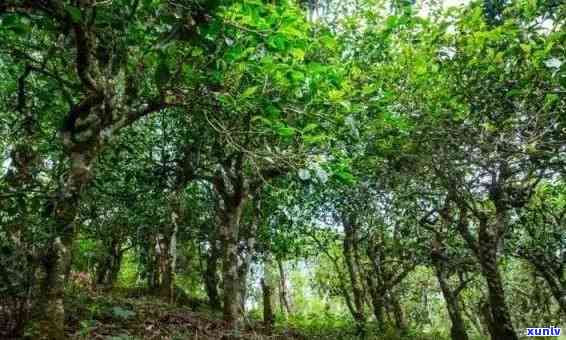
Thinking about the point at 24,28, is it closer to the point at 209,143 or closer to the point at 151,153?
the point at 209,143

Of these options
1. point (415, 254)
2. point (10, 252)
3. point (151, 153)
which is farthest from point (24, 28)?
point (415, 254)

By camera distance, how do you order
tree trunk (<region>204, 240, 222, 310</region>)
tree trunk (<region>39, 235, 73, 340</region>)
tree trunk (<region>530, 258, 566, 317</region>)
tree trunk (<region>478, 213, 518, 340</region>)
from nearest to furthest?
tree trunk (<region>39, 235, 73, 340</region>) → tree trunk (<region>478, 213, 518, 340</region>) → tree trunk (<region>530, 258, 566, 317</region>) → tree trunk (<region>204, 240, 222, 310</region>)

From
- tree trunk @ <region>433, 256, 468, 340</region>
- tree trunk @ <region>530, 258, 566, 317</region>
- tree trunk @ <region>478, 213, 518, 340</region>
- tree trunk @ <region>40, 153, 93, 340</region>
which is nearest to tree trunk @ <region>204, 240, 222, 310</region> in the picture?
tree trunk @ <region>433, 256, 468, 340</region>

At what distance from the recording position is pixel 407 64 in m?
9.51

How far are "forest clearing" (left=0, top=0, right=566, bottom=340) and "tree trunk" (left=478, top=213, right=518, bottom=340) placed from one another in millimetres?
46

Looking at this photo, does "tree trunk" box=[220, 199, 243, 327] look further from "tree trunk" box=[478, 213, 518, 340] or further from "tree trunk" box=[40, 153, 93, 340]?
"tree trunk" box=[478, 213, 518, 340]

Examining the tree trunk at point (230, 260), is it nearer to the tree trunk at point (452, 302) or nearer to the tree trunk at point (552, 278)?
the tree trunk at point (452, 302)

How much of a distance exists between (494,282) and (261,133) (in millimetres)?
8823

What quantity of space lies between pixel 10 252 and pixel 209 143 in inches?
295

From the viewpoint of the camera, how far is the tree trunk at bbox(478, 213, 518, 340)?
11.2 metres

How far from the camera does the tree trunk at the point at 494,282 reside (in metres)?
11.2

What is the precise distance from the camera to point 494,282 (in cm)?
1113

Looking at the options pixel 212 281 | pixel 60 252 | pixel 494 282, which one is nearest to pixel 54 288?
pixel 60 252

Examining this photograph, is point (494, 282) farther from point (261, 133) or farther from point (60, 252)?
point (60, 252)
